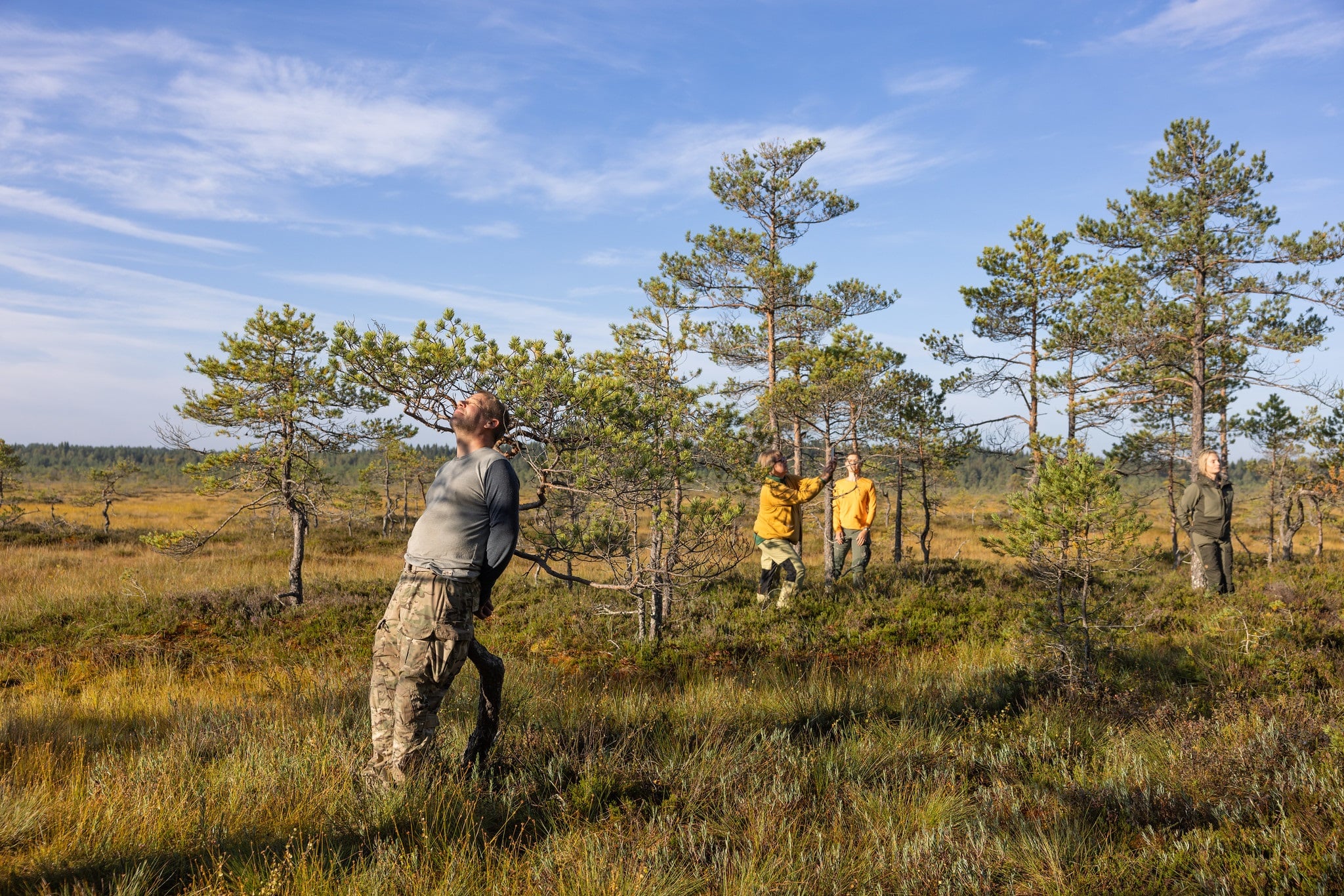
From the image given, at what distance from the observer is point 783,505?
31.0ft

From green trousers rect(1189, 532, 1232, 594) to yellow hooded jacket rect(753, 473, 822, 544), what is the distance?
5.80 metres

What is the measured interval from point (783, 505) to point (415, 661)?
6568mm

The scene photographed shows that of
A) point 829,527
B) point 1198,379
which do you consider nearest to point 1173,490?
point 1198,379

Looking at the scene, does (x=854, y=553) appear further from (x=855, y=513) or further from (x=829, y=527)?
(x=829, y=527)

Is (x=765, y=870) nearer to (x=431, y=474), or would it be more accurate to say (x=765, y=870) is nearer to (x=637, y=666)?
(x=637, y=666)

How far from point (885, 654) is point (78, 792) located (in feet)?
24.6

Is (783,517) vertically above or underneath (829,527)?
above

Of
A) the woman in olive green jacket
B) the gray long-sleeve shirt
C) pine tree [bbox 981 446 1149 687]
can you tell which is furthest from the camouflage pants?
the gray long-sleeve shirt

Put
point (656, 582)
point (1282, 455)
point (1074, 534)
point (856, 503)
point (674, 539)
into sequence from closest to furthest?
point (1074, 534), point (674, 539), point (656, 582), point (856, 503), point (1282, 455)

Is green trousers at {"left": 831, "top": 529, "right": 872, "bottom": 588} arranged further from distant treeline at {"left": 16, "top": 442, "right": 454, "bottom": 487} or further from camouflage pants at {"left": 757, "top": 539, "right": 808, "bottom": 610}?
distant treeline at {"left": 16, "top": 442, "right": 454, "bottom": 487}

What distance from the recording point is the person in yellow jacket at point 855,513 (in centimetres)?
1086

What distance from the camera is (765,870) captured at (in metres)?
2.85

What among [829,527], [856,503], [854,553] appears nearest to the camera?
[856,503]

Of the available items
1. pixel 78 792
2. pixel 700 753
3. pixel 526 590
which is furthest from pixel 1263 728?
pixel 526 590
